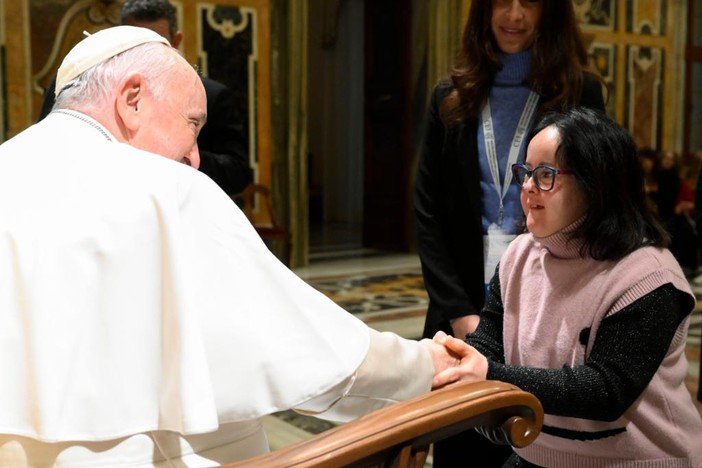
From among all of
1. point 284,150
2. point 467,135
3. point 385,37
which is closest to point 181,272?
point 467,135

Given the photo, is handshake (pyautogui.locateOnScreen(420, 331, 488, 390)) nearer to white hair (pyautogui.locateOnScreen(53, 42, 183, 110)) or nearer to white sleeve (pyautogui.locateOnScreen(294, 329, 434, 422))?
white sleeve (pyautogui.locateOnScreen(294, 329, 434, 422))

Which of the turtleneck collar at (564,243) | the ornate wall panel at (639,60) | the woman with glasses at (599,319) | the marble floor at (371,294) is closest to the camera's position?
the woman with glasses at (599,319)

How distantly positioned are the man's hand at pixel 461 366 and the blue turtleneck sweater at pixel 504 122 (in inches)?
25.8

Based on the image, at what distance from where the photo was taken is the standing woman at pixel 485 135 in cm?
256

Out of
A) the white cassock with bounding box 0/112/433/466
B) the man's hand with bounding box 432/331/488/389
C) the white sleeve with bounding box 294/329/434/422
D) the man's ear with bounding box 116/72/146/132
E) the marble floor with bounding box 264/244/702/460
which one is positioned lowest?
the marble floor with bounding box 264/244/702/460

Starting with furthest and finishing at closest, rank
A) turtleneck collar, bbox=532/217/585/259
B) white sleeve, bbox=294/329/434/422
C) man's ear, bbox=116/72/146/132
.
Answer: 1. turtleneck collar, bbox=532/217/585/259
2. man's ear, bbox=116/72/146/132
3. white sleeve, bbox=294/329/434/422

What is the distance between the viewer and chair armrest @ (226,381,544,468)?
1.38 metres

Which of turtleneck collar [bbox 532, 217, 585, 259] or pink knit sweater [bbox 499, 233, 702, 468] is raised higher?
turtleneck collar [bbox 532, 217, 585, 259]

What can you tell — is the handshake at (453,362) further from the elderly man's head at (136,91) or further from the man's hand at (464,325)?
the elderly man's head at (136,91)

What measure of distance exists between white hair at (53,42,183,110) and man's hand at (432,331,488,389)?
0.83 m

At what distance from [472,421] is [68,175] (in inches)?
32.8

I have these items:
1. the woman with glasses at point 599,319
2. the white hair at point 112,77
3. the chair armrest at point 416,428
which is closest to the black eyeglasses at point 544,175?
the woman with glasses at point 599,319

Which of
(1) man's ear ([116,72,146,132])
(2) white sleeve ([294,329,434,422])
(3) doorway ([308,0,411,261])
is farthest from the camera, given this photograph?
(3) doorway ([308,0,411,261])

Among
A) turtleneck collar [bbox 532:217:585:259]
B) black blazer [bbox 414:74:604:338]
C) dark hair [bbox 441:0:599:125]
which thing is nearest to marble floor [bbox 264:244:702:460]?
black blazer [bbox 414:74:604:338]
